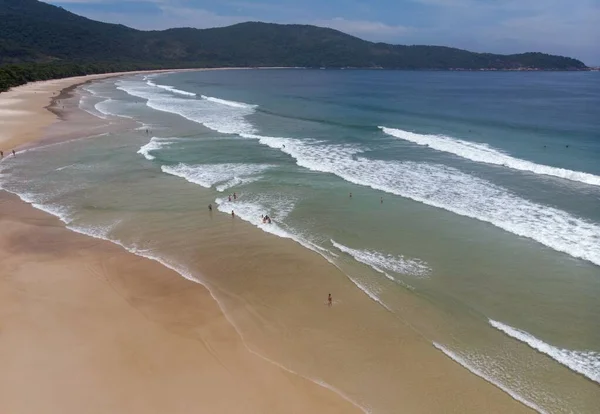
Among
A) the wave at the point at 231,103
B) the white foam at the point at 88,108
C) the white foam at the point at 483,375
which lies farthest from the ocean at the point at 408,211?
the wave at the point at 231,103

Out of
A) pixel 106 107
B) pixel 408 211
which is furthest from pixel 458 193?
pixel 106 107

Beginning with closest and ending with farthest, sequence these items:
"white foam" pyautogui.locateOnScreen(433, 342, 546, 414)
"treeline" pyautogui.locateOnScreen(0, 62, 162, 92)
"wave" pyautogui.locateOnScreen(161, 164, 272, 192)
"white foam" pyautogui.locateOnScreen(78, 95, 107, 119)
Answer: "white foam" pyautogui.locateOnScreen(433, 342, 546, 414) < "wave" pyautogui.locateOnScreen(161, 164, 272, 192) < "white foam" pyautogui.locateOnScreen(78, 95, 107, 119) < "treeline" pyautogui.locateOnScreen(0, 62, 162, 92)

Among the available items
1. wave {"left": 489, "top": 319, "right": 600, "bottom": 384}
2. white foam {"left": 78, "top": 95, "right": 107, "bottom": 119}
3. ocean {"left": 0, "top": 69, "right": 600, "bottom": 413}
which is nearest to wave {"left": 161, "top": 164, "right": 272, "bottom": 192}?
ocean {"left": 0, "top": 69, "right": 600, "bottom": 413}

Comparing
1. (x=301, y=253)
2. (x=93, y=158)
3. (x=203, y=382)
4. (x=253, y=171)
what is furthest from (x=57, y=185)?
(x=203, y=382)

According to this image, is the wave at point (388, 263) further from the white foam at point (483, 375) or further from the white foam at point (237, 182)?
the white foam at point (237, 182)

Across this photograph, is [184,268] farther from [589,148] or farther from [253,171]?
[589,148]

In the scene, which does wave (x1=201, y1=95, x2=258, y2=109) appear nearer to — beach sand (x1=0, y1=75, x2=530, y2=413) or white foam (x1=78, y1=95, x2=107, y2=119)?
white foam (x1=78, y1=95, x2=107, y2=119)

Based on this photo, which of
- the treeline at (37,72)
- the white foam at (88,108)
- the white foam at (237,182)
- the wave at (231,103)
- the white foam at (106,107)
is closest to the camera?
the white foam at (237,182)
